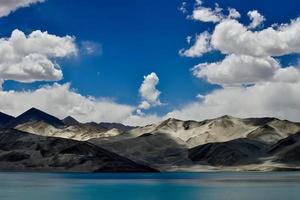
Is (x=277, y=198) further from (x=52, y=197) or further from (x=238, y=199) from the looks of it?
(x=52, y=197)

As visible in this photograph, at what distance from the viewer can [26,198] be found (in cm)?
11419

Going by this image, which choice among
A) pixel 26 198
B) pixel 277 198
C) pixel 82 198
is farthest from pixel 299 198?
pixel 26 198

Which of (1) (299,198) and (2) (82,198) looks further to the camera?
(2) (82,198)

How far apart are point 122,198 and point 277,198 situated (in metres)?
30.2

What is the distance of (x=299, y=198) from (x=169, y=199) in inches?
972

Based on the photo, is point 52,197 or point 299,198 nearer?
point 299,198

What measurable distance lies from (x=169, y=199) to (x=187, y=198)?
13.2 feet

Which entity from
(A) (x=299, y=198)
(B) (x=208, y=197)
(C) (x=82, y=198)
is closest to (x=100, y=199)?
(C) (x=82, y=198)

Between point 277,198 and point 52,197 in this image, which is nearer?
point 277,198

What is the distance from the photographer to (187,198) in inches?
4518

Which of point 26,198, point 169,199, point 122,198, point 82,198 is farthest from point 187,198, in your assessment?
point 26,198

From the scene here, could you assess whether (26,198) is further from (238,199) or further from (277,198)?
(277,198)

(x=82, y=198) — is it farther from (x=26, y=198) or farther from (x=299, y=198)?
(x=299, y=198)

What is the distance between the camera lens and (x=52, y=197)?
11781 centimetres
